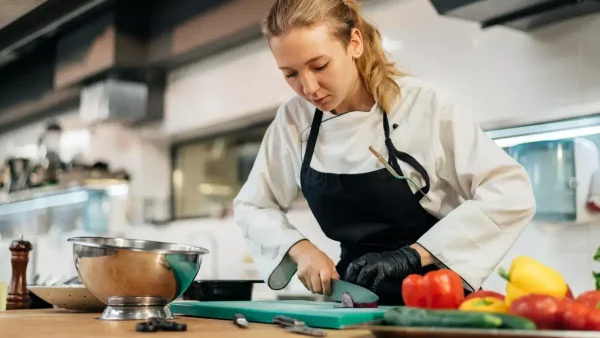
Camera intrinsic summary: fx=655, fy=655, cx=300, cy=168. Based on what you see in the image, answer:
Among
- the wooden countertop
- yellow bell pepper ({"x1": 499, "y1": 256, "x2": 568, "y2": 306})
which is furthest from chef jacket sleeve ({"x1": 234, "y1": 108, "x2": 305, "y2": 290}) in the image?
yellow bell pepper ({"x1": 499, "y1": 256, "x2": 568, "y2": 306})

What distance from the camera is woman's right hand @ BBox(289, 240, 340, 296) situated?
1.37 metres

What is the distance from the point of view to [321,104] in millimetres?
1474

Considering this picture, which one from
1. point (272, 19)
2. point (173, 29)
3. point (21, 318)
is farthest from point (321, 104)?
point (173, 29)

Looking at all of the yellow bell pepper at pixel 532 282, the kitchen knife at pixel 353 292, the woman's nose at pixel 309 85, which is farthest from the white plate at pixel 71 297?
the yellow bell pepper at pixel 532 282

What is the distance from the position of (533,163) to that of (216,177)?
7.08 feet

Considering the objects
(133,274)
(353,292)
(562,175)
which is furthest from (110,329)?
(562,175)

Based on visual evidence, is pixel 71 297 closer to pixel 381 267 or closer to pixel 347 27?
pixel 381 267

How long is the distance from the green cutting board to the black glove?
71mm

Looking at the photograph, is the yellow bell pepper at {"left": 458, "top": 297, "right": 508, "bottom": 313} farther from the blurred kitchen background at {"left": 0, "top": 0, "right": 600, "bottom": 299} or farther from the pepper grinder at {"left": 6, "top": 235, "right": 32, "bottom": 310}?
the blurred kitchen background at {"left": 0, "top": 0, "right": 600, "bottom": 299}

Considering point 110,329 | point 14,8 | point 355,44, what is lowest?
point 110,329

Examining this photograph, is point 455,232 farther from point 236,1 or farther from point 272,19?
point 236,1

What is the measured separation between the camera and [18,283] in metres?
1.66

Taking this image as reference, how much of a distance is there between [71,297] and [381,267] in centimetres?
68

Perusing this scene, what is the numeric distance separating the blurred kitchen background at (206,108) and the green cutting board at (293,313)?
76 centimetres
